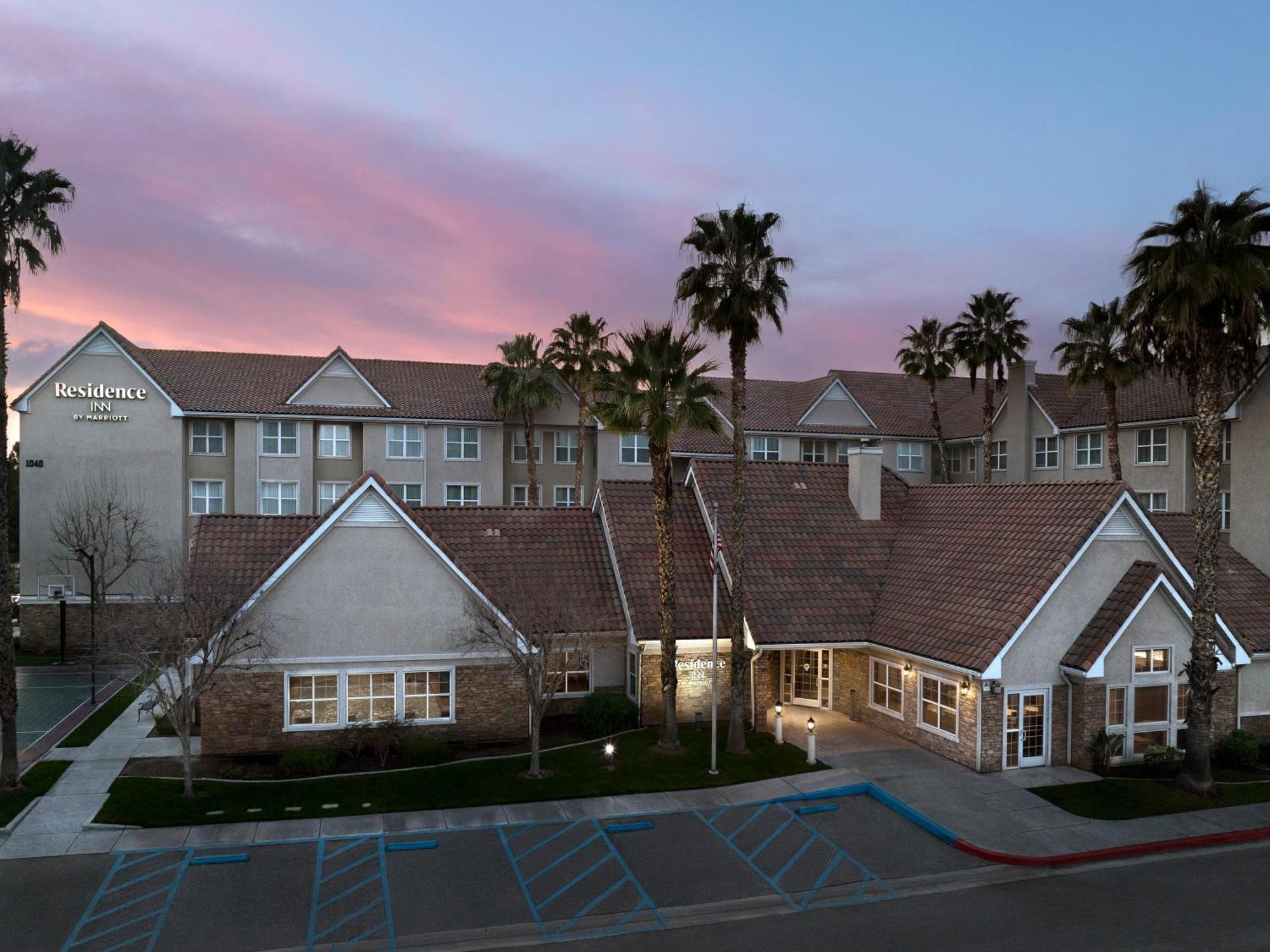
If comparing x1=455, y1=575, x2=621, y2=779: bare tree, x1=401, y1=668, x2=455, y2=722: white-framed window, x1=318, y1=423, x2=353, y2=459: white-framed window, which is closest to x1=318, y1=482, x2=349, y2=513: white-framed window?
x1=318, y1=423, x2=353, y2=459: white-framed window

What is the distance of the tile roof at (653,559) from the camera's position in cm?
2384

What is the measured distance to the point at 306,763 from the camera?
20.0 m

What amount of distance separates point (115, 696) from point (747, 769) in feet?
69.7

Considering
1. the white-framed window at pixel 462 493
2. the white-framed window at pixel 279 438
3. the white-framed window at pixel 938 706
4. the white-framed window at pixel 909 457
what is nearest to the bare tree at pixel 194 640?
the white-framed window at pixel 938 706

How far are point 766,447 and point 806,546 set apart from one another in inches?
977

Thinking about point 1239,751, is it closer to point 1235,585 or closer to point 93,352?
point 1235,585

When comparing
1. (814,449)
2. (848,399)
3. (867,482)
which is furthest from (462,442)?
(867,482)

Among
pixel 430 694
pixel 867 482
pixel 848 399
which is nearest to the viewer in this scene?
pixel 430 694

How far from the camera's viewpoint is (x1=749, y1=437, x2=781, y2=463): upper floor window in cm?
5072

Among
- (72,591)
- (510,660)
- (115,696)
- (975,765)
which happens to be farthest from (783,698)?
(72,591)

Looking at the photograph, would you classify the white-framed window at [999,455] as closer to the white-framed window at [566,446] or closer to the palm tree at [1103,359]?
the palm tree at [1103,359]

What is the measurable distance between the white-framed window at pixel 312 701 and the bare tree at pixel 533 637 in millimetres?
3490

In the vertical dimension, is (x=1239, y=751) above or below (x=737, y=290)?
below

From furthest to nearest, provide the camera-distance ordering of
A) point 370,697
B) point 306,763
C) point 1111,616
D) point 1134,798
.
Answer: point 370,697 → point 1111,616 → point 306,763 → point 1134,798
